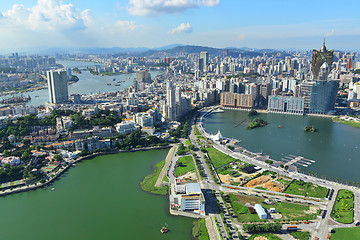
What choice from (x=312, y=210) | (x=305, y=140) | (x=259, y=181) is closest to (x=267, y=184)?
(x=259, y=181)

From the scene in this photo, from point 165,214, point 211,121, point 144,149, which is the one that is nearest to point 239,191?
point 165,214

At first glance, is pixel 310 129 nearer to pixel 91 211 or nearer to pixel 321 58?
pixel 321 58

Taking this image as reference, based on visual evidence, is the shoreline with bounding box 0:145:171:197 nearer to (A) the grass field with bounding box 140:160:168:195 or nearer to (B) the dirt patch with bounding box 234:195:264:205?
(A) the grass field with bounding box 140:160:168:195

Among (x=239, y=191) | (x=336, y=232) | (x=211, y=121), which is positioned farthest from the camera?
(x=211, y=121)

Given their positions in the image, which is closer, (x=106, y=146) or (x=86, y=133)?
(x=106, y=146)

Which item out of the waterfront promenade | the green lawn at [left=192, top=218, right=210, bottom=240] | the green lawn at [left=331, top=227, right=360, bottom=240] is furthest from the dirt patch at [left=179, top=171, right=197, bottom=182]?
the green lawn at [left=331, top=227, right=360, bottom=240]

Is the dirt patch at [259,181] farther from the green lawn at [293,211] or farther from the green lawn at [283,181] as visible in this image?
the green lawn at [293,211]

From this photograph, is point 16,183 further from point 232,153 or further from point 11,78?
point 11,78
